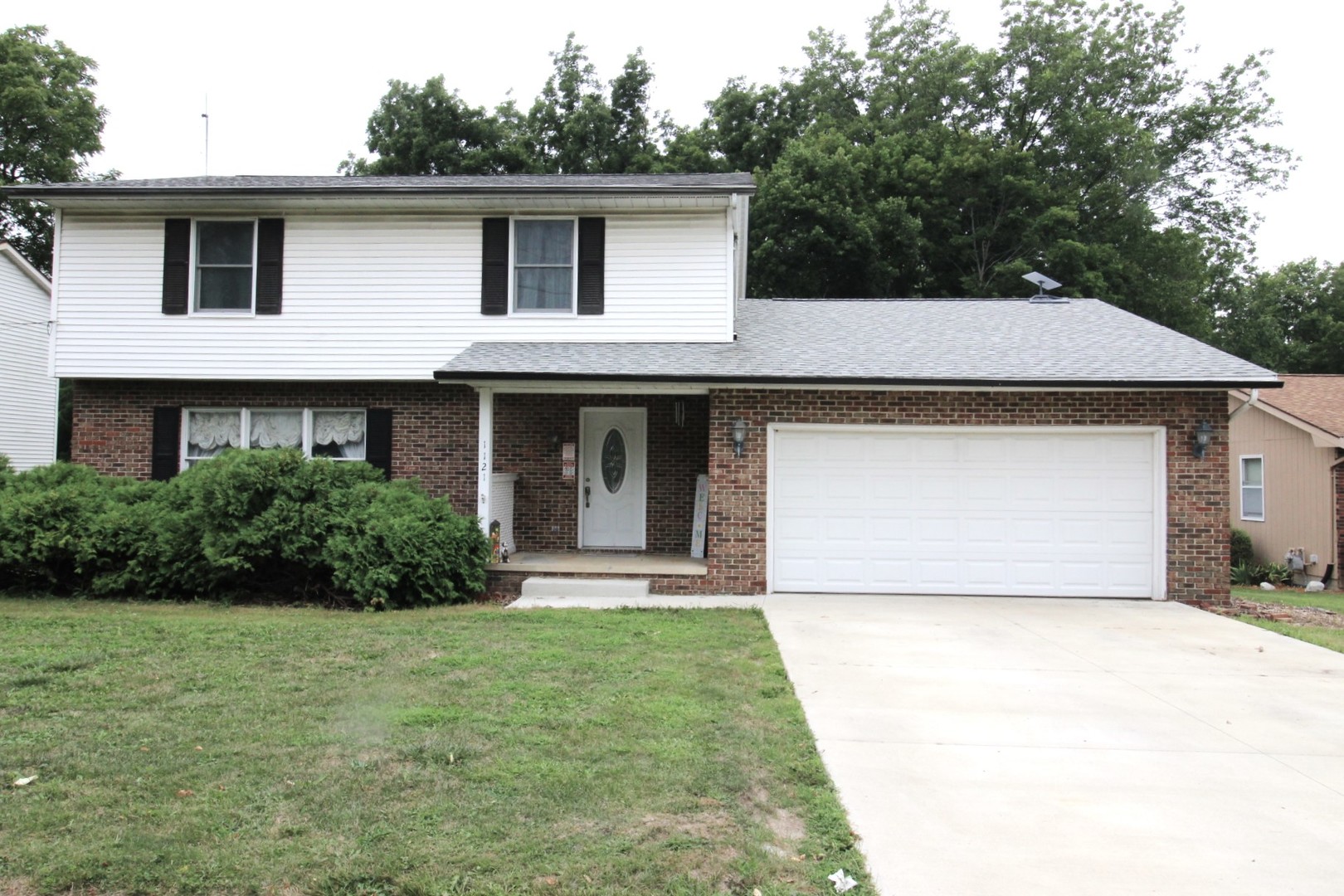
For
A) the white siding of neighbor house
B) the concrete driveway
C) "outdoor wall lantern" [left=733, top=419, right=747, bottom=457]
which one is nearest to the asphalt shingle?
the concrete driveway

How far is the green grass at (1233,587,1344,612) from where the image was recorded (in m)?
13.3

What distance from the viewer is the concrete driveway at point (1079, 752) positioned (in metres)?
3.82

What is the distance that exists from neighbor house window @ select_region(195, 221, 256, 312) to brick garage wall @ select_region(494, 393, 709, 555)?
149 inches

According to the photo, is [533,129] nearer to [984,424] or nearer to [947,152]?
[947,152]

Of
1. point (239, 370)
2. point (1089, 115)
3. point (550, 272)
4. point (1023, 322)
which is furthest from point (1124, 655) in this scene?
point (1089, 115)

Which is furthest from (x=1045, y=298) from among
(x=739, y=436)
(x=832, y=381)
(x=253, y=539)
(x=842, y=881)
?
(x=842, y=881)

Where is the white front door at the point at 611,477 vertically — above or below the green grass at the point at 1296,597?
above

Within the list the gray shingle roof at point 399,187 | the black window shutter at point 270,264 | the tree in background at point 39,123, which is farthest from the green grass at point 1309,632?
the tree in background at point 39,123

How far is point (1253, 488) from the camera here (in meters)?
20.1

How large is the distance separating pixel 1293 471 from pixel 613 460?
14.3m

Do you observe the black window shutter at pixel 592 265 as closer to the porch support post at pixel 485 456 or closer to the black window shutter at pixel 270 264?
the porch support post at pixel 485 456

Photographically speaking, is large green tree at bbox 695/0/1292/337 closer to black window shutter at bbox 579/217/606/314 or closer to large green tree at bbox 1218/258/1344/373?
large green tree at bbox 1218/258/1344/373

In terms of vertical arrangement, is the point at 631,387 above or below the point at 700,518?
above

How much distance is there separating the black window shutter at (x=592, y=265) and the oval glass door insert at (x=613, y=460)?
6.35 feet
